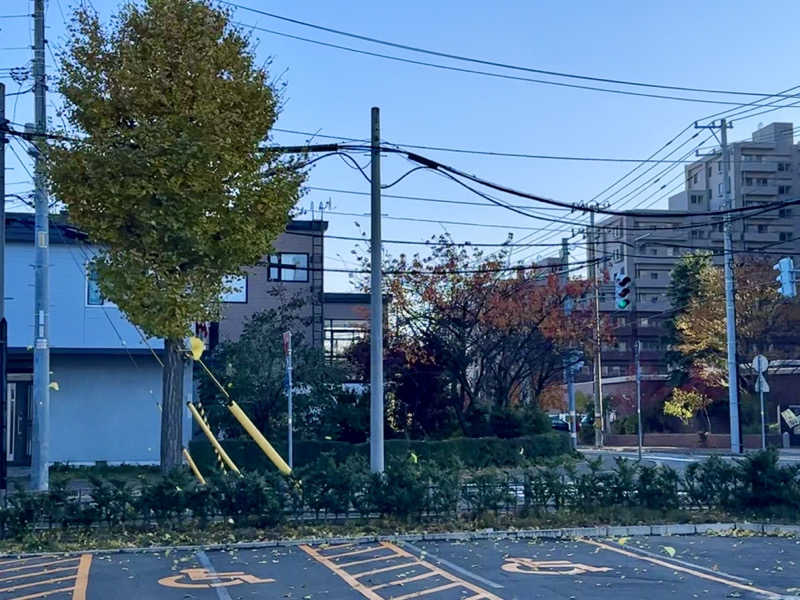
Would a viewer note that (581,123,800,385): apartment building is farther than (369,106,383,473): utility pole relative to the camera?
Yes

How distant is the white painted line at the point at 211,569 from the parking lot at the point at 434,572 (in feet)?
0.07

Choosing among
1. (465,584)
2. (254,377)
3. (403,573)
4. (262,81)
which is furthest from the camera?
(254,377)

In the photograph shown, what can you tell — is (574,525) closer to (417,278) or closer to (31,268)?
(417,278)

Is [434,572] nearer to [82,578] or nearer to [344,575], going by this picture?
[344,575]

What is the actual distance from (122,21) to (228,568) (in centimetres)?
893

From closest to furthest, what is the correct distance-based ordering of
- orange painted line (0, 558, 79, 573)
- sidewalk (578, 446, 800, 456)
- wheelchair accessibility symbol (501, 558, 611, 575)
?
wheelchair accessibility symbol (501, 558, 611, 575) < orange painted line (0, 558, 79, 573) < sidewalk (578, 446, 800, 456)

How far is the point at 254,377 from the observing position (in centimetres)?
2619

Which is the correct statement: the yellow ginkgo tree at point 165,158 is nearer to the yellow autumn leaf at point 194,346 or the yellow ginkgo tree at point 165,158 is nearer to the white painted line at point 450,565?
the yellow autumn leaf at point 194,346

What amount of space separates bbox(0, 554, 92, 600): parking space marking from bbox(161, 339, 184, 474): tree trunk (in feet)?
11.1

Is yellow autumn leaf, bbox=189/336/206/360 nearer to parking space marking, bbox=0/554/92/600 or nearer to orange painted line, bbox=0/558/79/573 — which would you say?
parking space marking, bbox=0/554/92/600

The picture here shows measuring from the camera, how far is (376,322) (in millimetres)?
16672

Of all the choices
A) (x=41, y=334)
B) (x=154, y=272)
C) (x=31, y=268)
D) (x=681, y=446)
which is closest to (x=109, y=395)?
(x=31, y=268)

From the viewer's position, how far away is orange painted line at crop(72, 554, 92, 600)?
32.2 ft

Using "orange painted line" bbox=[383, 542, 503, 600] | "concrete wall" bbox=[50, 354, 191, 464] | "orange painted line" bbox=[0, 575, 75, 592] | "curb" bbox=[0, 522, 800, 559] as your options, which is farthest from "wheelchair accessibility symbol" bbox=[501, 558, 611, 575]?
"concrete wall" bbox=[50, 354, 191, 464]
